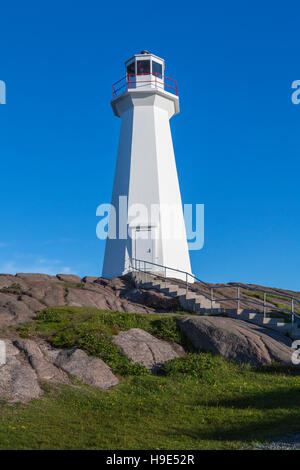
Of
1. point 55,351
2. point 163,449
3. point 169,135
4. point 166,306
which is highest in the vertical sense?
point 169,135

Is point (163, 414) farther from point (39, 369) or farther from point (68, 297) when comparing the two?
point (68, 297)

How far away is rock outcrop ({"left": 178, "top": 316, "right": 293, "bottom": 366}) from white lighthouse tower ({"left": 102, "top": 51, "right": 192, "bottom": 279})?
40.6ft

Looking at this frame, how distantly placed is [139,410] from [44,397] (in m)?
2.61

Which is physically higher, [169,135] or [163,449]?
[169,135]

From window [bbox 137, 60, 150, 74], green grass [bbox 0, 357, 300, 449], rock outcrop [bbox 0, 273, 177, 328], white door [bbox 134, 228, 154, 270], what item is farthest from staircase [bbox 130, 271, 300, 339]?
window [bbox 137, 60, 150, 74]

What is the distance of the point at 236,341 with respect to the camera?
655 inches

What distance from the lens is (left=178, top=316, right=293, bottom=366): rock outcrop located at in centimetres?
1620

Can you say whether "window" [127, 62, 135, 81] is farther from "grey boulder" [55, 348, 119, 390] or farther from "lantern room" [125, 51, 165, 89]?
"grey boulder" [55, 348, 119, 390]

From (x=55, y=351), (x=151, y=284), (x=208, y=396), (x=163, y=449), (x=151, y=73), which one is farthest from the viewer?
(x=151, y=73)

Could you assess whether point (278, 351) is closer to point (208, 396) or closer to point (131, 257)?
point (208, 396)

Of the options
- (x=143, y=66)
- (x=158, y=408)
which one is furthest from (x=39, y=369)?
(x=143, y=66)

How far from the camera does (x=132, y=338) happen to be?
1650cm

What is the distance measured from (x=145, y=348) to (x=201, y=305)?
292 inches

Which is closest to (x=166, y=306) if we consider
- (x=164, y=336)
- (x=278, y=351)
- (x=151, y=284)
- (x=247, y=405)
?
(x=151, y=284)
